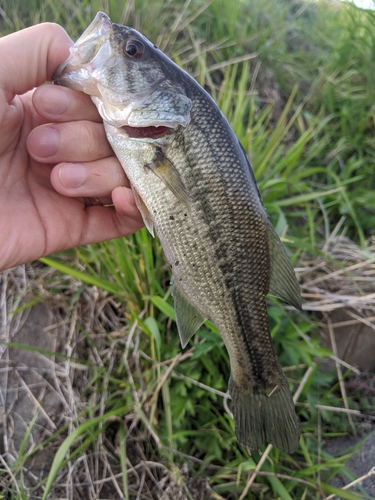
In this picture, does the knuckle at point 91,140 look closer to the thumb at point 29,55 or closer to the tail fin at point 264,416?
the thumb at point 29,55

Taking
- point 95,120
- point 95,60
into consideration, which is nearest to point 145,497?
point 95,120

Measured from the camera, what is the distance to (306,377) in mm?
1976

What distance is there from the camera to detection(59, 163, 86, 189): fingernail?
143 cm

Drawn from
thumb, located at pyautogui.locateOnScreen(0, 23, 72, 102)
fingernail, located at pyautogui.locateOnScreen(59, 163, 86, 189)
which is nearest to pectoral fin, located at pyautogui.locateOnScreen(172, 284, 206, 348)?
fingernail, located at pyautogui.locateOnScreen(59, 163, 86, 189)

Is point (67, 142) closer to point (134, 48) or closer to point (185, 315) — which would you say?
point (134, 48)

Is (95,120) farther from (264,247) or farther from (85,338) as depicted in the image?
(85,338)

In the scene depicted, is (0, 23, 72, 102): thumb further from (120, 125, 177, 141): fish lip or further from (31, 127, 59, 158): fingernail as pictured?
(120, 125, 177, 141): fish lip

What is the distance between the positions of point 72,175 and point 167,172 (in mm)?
406

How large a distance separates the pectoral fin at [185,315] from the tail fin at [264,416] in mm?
343

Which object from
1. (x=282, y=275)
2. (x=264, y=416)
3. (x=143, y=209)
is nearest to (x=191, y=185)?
(x=143, y=209)

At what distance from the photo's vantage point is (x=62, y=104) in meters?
1.36

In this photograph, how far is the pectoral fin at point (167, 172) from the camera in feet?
4.44

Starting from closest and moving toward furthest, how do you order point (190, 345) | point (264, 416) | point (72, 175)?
point (72, 175) < point (264, 416) < point (190, 345)

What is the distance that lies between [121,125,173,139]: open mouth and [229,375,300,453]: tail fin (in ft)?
3.76
